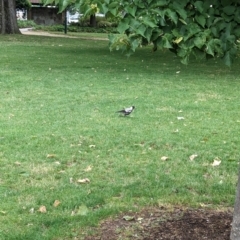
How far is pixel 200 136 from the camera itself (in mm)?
6789

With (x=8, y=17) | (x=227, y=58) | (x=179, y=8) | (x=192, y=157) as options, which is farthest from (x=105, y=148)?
(x=8, y=17)

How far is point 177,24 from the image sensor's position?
9.49 feet

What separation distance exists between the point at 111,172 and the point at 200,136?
191 cm

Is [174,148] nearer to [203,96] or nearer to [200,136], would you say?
[200,136]

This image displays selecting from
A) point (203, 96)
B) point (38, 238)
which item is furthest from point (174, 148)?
point (203, 96)

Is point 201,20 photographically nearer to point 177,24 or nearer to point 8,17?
point 177,24

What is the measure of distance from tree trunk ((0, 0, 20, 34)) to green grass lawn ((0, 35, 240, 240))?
16904 millimetres

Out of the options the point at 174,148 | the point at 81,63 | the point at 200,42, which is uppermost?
the point at 200,42

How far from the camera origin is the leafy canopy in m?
2.74

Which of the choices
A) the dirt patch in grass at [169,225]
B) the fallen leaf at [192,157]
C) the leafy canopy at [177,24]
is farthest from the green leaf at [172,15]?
the fallen leaf at [192,157]

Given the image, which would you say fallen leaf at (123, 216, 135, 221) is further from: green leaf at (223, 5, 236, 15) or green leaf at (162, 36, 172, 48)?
green leaf at (223, 5, 236, 15)

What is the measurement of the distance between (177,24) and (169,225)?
5.86ft

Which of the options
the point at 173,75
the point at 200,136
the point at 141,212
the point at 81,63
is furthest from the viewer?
the point at 81,63

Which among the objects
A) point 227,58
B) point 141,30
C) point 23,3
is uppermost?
point 141,30
